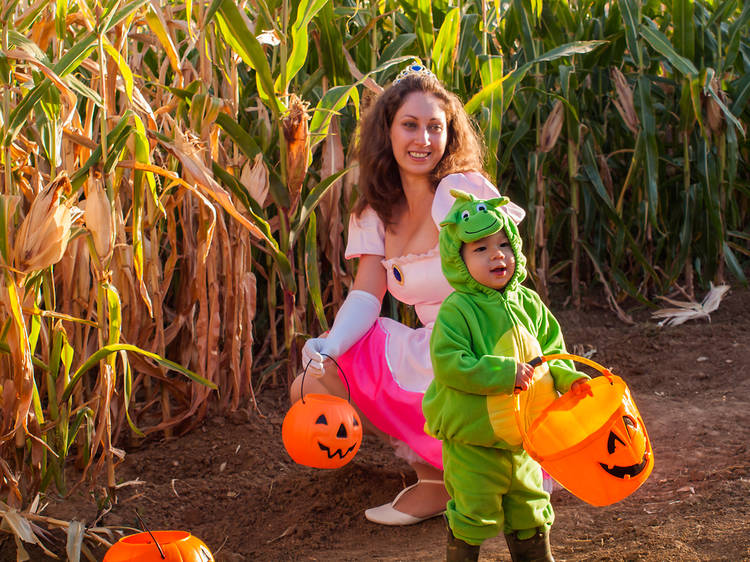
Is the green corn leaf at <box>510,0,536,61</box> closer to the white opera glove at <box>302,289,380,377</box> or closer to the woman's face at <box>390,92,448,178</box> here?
the woman's face at <box>390,92,448,178</box>

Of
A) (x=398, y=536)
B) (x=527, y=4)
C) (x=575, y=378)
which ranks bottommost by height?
(x=398, y=536)

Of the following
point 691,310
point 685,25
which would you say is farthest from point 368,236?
point 685,25

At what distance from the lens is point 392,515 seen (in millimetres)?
2062

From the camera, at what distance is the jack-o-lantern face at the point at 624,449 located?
1.26 meters

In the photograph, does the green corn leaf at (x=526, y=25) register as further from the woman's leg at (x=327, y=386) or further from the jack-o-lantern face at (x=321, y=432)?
the jack-o-lantern face at (x=321, y=432)

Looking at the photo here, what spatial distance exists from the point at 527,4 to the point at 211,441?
80.9 inches

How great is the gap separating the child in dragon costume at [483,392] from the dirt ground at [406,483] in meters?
0.31

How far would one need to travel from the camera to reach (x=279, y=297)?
320 centimetres

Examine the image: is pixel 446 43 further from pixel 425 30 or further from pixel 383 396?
pixel 383 396

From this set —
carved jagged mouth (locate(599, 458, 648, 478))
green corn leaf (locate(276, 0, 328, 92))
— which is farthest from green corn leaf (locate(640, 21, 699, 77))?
carved jagged mouth (locate(599, 458, 648, 478))

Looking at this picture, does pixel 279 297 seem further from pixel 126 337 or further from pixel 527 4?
pixel 527 4

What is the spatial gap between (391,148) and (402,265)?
0.33 m

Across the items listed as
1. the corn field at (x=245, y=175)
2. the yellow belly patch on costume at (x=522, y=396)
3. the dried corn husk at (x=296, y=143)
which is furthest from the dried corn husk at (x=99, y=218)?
the yellow belly patch on costume at (x=522, y=396)

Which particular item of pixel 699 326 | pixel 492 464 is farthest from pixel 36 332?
pixel 699 326
